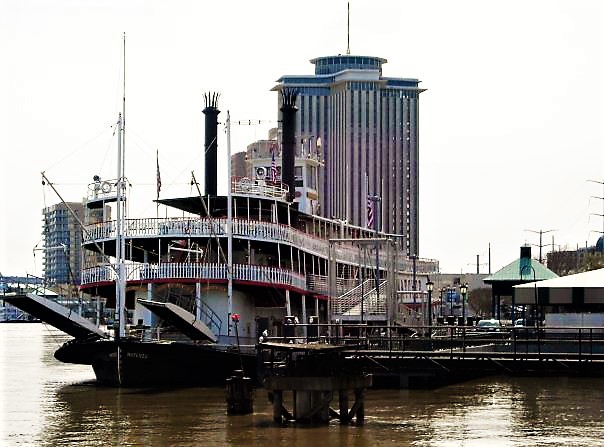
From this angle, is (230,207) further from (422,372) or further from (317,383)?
(317,383)

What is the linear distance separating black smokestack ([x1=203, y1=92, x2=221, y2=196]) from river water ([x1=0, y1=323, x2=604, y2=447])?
14.9 meters

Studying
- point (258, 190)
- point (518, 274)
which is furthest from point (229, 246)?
point (518, 274)

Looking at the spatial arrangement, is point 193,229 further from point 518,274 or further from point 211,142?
point 518,274

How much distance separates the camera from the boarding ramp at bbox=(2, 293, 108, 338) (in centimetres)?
4731

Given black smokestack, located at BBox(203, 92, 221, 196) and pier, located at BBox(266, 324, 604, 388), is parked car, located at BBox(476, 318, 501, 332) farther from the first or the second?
black smokestack, located at BBox(203, 92, 221, 196)

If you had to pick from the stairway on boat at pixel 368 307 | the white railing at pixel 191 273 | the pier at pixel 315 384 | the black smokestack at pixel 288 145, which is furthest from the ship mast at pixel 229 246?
the pier at pixel 315 384

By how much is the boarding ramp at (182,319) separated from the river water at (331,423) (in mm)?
2274

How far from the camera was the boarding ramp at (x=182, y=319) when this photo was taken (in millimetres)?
44438

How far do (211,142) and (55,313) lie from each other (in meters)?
17.2

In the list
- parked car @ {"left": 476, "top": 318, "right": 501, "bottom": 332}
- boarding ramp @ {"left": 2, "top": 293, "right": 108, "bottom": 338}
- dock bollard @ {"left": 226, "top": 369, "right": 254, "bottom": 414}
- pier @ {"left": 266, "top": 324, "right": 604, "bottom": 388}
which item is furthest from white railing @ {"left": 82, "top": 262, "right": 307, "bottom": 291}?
dock bollard @ {"left": 226, "top": 369, "right": 254, "bottom": 414}

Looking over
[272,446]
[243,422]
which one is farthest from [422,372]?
[272,446]

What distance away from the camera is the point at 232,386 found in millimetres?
37469

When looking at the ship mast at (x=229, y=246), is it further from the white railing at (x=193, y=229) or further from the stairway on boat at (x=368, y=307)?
the stairway on boat at (x=368, y=307)

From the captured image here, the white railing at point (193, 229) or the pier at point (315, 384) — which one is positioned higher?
the white railing at point (193, 229)
